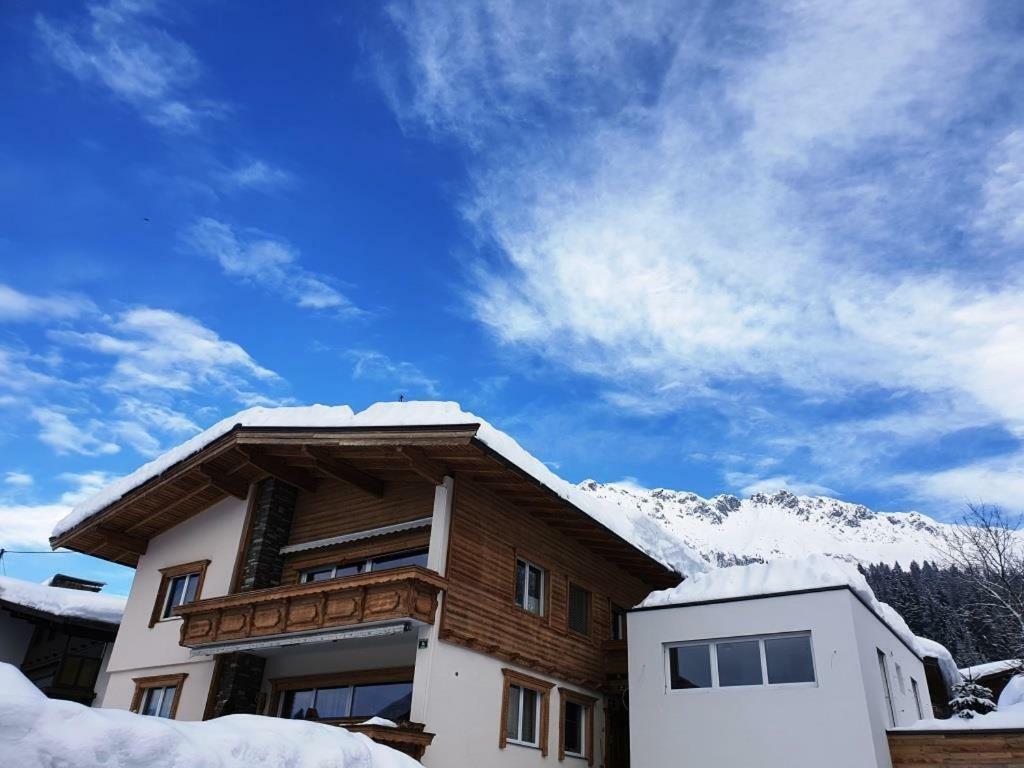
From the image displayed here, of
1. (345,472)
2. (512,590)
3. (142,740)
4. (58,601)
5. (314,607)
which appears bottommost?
(142,740)

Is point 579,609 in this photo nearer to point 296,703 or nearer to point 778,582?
point 778,582

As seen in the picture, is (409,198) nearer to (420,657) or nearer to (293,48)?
(293,48)

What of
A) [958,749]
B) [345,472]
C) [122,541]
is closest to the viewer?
[958,749]

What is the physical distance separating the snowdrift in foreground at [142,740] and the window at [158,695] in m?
13.5

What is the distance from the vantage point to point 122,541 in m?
20.4

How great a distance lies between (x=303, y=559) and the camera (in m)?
17.3

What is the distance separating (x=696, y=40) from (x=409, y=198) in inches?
382

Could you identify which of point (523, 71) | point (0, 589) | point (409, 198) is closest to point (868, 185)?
point (523, 71)

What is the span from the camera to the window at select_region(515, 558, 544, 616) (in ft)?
53.0

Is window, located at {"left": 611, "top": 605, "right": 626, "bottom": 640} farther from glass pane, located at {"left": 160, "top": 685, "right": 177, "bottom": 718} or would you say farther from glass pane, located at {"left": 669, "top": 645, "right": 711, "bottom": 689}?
glass pane, located at {"left": 160, "top": 685, "right": 177, "bottom": 718}

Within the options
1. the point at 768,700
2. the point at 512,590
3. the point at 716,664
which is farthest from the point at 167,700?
the point at 768,700

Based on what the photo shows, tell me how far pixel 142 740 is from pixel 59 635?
25225 mm

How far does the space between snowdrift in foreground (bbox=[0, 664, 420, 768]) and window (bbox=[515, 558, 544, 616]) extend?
10951 mm

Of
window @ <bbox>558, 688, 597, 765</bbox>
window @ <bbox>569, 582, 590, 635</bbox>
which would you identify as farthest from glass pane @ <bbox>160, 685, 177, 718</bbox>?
window @ <bbox>569, 582, 590, 635</bbox>
